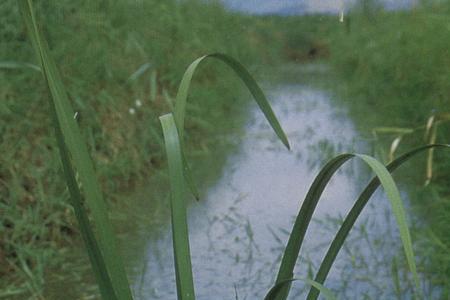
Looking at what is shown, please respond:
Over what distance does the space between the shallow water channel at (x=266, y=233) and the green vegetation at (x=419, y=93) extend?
101 millimetres

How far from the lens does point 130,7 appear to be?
3.97 meters

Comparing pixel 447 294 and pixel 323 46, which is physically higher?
pixel 323 46

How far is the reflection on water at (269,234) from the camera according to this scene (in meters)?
2.10

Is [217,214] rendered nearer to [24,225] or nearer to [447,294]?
[24,225]

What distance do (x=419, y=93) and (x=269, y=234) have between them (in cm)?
168

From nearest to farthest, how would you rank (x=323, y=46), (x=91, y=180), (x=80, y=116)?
(x=91, y=180) → (x=80, y=116) → (x=323, y=46)

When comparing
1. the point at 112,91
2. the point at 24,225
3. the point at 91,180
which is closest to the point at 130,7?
the point at 112,91

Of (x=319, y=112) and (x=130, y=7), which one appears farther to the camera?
(x=319, y=112)

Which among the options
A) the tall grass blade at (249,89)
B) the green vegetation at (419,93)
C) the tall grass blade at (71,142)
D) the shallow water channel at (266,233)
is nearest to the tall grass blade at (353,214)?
the tall grass blade at (249,89)

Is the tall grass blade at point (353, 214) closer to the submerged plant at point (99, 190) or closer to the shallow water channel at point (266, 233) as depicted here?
the submerged plant at point (99, 190)

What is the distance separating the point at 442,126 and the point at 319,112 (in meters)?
1.71

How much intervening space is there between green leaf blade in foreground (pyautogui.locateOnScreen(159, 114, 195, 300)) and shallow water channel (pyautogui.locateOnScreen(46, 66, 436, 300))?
0.51m

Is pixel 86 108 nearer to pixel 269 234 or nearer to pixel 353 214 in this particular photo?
pixel 269 234

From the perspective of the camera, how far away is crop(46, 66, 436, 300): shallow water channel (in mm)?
2098
